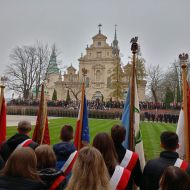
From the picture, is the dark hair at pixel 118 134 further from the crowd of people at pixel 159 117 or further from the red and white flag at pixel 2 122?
the crowd of people at pixel 159 117

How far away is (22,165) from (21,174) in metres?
0.09

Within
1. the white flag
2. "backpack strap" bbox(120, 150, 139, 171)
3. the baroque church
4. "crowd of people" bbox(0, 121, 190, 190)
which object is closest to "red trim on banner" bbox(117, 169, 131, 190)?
"crowd of people" bbox(0, 121, 190, 190)

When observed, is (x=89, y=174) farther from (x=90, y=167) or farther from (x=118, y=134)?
(x=118, y=134)

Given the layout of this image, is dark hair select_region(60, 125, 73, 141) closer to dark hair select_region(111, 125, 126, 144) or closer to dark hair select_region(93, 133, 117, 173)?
dark hair select_region(111, 125, 126, 144)

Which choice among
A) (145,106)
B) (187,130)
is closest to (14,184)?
(187,130)

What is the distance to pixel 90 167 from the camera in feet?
8.93

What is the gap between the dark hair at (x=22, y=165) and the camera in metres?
2.88

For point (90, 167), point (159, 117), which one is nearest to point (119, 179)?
point (90, 167)

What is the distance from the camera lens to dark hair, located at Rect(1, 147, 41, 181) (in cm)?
288

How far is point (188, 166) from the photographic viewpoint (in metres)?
3.82

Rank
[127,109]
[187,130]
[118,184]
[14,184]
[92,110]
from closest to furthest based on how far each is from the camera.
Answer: [14,184]
[118,184]
[187,130]
[127,109]
[92,110]

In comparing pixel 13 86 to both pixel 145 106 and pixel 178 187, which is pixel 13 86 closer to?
pixel 145 106

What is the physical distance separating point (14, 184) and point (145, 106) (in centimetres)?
2969

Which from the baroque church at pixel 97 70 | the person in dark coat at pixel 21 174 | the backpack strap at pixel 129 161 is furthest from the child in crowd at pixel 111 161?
the baroque church at pixel 97 70
